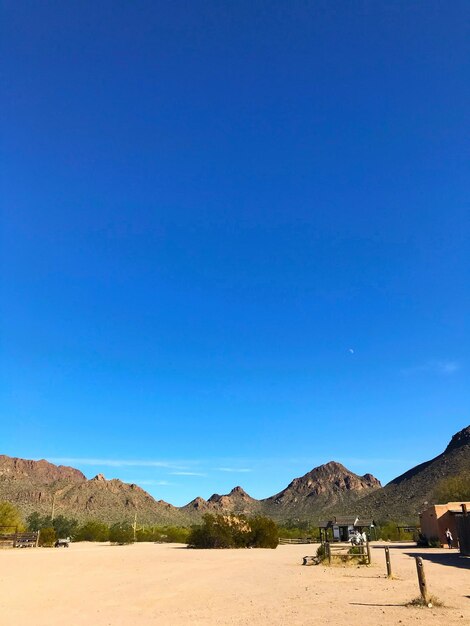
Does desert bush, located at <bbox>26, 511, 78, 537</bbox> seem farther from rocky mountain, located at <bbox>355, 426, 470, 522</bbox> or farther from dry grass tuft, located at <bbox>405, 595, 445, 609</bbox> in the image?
dry grass tuft, located at <bbox>405, 595, 445, 609</bbox>

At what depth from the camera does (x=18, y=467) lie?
607 ft

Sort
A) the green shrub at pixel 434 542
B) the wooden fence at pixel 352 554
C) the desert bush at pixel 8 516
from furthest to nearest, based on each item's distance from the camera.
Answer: the desert bush at pixel 8 516, the green shrub at pixel 434 542, the wooden fence at pixel 352 554

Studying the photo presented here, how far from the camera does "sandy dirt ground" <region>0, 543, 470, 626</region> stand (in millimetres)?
11375

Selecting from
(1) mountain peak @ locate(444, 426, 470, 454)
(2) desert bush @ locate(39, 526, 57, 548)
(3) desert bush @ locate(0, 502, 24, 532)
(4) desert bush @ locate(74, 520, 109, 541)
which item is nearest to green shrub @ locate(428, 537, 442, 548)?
(2) desert bush @ locate(39, 526, 57, 548)

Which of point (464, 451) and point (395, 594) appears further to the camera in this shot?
point (464, 451)

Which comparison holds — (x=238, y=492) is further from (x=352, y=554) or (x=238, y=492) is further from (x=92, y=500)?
(x=352, y=554)

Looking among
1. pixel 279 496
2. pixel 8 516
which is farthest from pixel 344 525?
pixel 279 496

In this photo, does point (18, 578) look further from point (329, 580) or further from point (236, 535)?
point (236, 535)

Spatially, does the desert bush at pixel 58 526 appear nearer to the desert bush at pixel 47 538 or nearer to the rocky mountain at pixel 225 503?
the desert bush at pixel 47 538

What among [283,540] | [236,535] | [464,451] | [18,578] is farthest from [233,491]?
[18,578]

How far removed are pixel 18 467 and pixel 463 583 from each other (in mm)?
194534

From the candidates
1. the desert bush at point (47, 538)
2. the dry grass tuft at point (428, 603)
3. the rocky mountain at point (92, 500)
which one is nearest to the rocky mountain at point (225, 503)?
the rocky mountain at point (92, 500)

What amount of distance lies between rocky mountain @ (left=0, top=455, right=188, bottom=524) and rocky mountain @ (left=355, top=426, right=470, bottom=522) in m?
54.1

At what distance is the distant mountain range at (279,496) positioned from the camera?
89062 mm
